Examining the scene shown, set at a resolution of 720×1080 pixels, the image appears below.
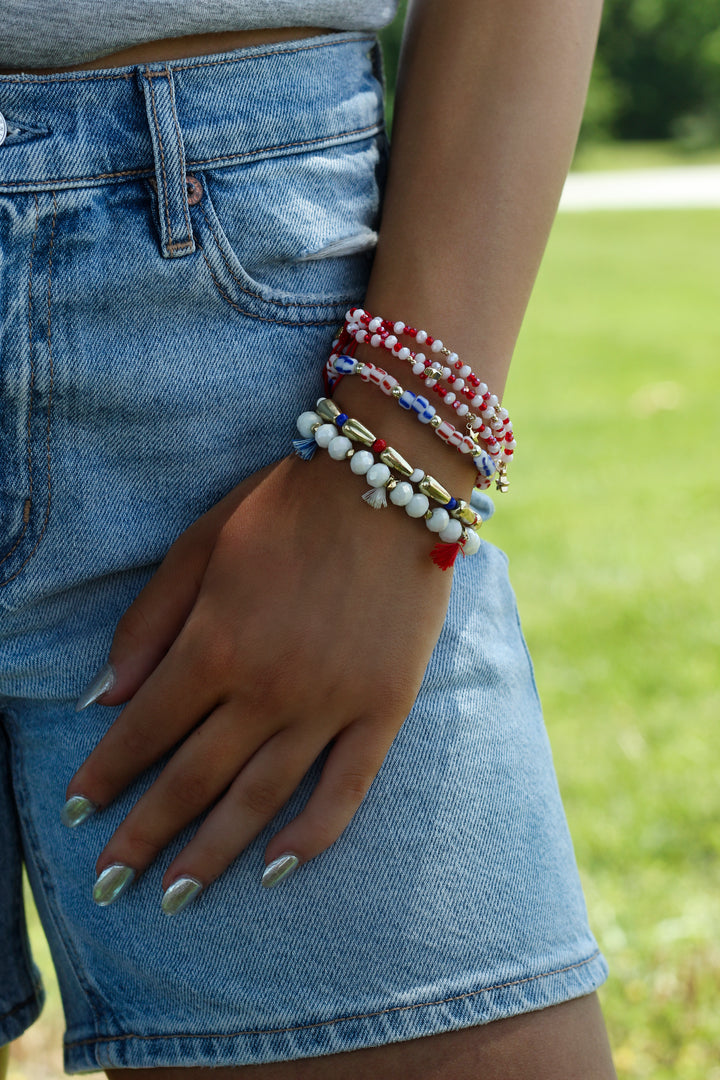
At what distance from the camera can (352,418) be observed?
0.94 meters

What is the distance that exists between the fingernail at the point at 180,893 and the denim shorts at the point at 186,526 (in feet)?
0.05

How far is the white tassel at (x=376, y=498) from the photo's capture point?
897mm

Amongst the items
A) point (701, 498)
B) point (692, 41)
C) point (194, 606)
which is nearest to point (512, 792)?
point (194, 606)

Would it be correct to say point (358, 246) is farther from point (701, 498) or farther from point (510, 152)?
point (701, 498)

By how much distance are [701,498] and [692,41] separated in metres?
29.3

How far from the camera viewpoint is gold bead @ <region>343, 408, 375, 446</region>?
36.3 inches

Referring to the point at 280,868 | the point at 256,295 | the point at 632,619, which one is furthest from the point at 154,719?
the point at 632,619

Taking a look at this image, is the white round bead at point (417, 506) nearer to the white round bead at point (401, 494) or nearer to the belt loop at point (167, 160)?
the white round bead at point (401, 494)

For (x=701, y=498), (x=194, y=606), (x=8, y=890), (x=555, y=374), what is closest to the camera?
(x=194, y=606)

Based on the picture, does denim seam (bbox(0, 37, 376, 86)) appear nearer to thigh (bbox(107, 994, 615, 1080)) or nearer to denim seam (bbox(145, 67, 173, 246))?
denim seam (bbox(145, 67, 173, 246))

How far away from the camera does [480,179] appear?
3.15 ft

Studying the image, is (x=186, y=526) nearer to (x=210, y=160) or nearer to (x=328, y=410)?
(x=328, y=410)

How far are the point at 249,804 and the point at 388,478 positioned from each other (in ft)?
0.98

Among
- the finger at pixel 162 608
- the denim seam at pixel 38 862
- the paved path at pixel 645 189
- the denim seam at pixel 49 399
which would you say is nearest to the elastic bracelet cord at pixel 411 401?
the finger at pixel 162 608
